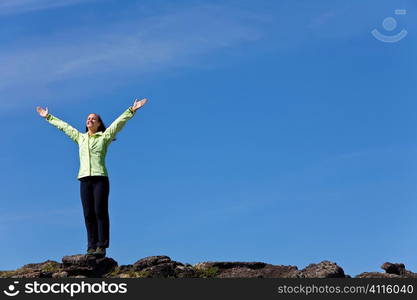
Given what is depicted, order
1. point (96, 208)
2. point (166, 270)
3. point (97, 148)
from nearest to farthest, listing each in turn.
Result: point (166, 270)
point (96, 208)
point (97, 148)

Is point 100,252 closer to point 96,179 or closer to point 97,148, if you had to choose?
point 96,179

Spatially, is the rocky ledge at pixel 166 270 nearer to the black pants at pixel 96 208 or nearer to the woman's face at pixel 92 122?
the black pants at pixel 96 208

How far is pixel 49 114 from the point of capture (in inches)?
932

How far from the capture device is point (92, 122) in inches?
897

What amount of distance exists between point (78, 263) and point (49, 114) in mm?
5027

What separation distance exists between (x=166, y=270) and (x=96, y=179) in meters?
3.47

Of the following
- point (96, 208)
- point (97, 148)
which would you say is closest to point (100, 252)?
point (96, 208)

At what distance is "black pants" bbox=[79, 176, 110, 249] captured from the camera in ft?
72.8

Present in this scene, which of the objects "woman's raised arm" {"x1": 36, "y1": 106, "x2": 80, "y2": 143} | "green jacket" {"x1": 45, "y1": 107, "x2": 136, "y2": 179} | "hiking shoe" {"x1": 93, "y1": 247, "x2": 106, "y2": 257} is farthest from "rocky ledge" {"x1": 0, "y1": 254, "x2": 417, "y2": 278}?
"woman's raised arm" {"x1": 36, "y1": 106, "x2": 80, "y2": 143}

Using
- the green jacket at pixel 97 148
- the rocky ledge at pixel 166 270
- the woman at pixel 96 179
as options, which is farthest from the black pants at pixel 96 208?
the rocky ledge at pixel 166 270

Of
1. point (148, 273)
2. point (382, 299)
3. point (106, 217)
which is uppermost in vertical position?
point (106, 217)

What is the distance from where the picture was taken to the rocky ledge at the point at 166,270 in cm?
2076

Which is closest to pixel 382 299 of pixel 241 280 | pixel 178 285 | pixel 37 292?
pixel 241 280

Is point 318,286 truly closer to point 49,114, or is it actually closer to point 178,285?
point 178,285
